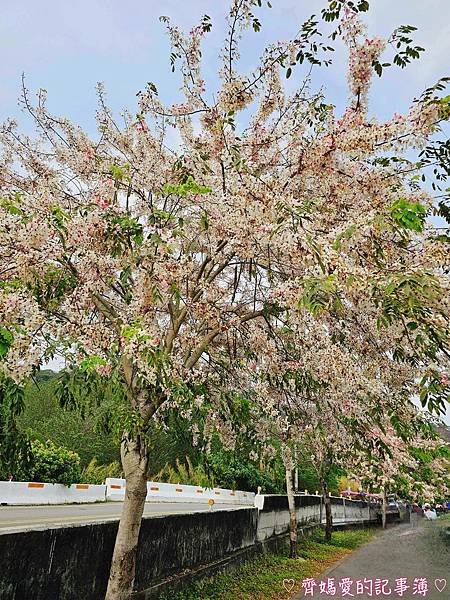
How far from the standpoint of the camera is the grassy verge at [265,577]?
7719 millimetres

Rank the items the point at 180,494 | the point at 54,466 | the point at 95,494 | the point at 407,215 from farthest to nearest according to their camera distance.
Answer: the point at 180,494 < the point at 95,494 < the point at 54,466 < the point at 407,215

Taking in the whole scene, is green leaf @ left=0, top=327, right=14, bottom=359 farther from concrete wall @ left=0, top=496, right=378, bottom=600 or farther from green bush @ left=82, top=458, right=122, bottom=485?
green bush @ left=82, top=458, right=122, bottom=485

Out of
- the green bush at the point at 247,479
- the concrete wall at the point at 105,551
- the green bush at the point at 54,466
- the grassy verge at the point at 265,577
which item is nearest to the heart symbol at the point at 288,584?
the grassy verge at the point at 265,577

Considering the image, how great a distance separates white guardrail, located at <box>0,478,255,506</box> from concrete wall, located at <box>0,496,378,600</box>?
965 millimetres

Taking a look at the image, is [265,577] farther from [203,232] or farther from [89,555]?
[203,232]

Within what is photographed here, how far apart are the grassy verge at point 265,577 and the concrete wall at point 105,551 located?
0.28 metres

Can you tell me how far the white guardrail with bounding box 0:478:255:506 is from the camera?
13.2 m

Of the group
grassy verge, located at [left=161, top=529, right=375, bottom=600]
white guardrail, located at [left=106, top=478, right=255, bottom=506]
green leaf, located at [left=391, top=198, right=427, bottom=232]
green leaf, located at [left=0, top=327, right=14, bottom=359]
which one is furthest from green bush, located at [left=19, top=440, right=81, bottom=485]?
green leaf, located at [left=391, top=198, right=427, bottom=232]

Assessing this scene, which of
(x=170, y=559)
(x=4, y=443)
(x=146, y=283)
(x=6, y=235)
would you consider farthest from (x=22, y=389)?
(x=170, y=559)

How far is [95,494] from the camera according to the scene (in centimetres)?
1664

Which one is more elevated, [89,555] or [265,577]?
[89,555]

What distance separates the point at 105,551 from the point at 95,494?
1180cm

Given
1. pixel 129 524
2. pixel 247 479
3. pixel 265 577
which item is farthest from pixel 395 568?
pixel 129 524

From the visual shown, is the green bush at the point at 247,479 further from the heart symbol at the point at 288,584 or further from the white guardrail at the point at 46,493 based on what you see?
Result: the heart symbol at the point at 288,584
